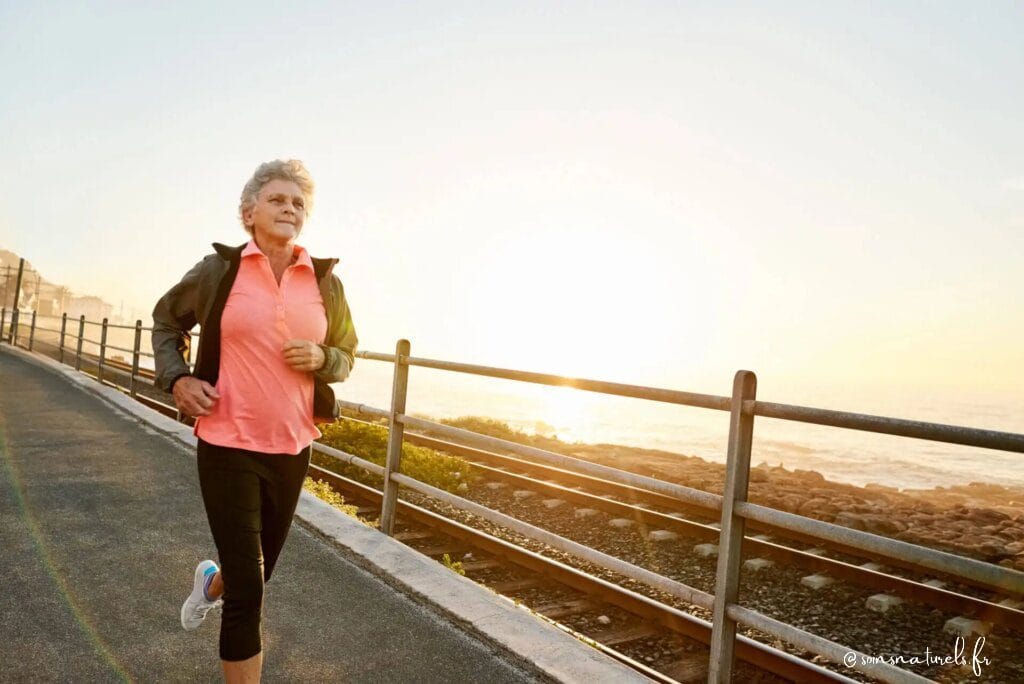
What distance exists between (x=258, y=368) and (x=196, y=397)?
0.22 m

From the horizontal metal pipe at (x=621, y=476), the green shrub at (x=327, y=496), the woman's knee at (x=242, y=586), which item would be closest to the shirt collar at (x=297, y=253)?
the woman's knee at (x=242, y=586)

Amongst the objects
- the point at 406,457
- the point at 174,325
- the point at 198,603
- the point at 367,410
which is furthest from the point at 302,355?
the point at 406,457

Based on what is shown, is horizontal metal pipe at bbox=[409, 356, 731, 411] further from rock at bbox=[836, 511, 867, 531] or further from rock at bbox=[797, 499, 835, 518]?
rock at bbox=[797, 499, 835, 518]

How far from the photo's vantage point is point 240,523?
262 cm

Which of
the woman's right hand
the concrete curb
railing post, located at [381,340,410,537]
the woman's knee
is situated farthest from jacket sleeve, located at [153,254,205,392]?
railing post, located at [381,340,410,537]

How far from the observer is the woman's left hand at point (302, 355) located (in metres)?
2.68

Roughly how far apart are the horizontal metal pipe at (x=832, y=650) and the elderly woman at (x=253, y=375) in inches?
72.8

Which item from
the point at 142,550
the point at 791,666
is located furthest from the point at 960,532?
the point at 142,550

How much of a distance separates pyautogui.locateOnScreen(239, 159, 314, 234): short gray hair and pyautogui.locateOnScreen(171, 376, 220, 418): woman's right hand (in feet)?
1.98

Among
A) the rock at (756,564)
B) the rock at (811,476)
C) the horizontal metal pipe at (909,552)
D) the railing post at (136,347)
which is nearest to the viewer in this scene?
the horizontal metal pipe at (909,552)

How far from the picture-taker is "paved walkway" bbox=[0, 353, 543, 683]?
10.6 ft

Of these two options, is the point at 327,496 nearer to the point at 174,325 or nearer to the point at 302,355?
the point at 174,325

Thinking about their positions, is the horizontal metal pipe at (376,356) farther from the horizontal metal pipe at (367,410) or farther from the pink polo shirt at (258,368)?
the pink polo shirt at (258,368)

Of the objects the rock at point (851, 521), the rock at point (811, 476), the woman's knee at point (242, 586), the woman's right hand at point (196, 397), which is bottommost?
the rock at point (811, 476)
